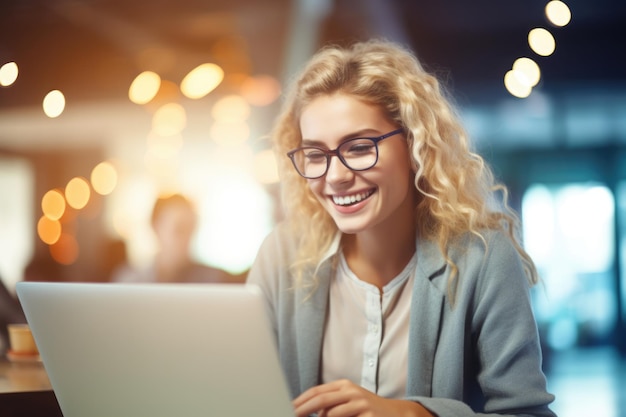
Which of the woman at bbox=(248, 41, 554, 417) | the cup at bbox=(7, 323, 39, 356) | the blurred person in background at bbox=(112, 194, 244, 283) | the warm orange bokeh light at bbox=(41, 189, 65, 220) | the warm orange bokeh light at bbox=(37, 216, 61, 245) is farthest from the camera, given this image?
the warm orange bokeh light at bbox=(41, 189, 65, 220)

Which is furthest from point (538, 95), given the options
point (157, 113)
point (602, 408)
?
point (157, 113)

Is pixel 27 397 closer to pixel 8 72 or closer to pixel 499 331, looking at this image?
pixel 499 331

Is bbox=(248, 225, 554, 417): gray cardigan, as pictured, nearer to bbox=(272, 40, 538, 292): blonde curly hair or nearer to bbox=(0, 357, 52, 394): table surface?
bbox=(272, 40, 538, 292): blonde curly hair

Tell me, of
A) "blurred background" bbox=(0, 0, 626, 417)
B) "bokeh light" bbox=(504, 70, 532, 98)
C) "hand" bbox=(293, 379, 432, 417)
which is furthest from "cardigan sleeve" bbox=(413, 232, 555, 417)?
"bokeh light" bbox=(504, 70, 532, 98)

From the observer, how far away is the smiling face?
142cm

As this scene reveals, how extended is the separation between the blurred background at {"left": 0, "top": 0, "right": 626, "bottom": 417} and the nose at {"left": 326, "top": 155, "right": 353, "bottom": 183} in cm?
406

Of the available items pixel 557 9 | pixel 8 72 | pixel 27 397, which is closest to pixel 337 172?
pixel 27 397

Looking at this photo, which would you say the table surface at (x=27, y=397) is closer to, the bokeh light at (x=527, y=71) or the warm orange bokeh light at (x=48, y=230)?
the bokeh light at (x=527, y=71)

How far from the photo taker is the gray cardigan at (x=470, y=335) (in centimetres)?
132

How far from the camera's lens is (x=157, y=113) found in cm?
730

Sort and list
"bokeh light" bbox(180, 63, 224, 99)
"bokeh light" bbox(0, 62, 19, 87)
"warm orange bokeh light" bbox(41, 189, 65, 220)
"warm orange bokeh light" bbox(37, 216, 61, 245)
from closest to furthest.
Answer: "bokeh light" bbox(180, 63, 224, 99)
"bokeh light" bbox(0, 62, 19, 87)
"warm orange bokeh light" bbox(37, 216, 61, 245)
"warm orange bokeh light" bbox(41, 189, 65, 220)

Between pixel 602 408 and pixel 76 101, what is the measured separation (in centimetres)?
567

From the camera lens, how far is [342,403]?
1092 millimetres

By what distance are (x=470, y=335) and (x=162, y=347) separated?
2.33 feet
